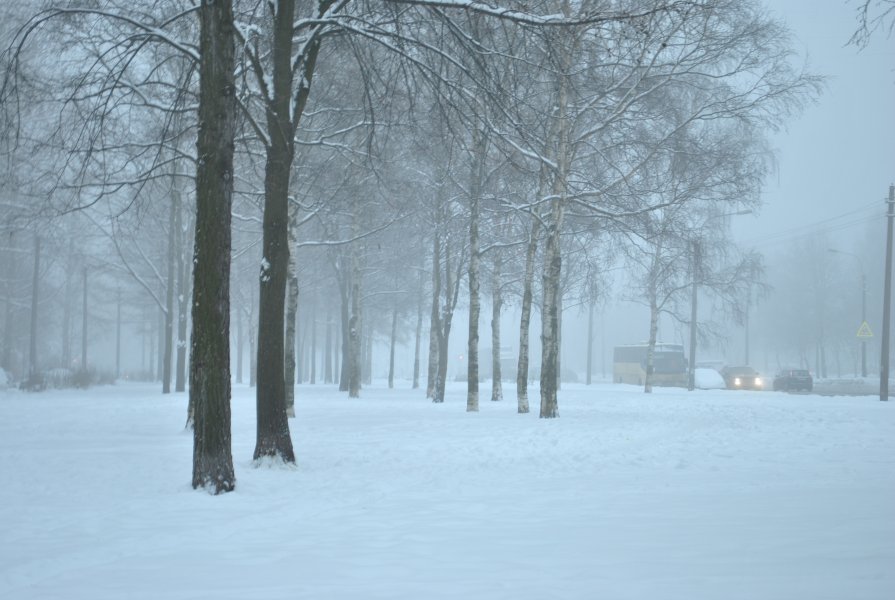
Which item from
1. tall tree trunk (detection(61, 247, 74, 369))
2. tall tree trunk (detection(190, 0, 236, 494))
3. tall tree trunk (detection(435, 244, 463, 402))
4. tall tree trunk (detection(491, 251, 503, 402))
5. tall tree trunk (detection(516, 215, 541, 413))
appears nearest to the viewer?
tall tree trunk (detection(190, 0, 236, 494))

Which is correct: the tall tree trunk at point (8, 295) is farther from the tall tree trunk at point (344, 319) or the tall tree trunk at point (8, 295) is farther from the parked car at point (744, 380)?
the parked car at point (744, 380)

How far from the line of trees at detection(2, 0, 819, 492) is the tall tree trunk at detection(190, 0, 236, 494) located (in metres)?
0.02

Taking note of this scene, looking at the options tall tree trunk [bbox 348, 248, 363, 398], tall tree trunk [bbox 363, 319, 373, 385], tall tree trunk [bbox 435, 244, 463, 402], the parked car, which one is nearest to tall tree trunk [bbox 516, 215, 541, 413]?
tall tree trunk [bbox 435, 244, 463, 402]

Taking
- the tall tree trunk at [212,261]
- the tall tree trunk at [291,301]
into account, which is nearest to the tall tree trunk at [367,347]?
the tall tree trunk at [291,301]

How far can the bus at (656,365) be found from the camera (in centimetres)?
5681

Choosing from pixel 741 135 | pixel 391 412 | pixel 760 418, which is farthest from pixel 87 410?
pixel 741 135

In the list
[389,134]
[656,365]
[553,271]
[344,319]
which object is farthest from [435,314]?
[656,365]

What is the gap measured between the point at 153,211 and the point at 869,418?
79.6ft

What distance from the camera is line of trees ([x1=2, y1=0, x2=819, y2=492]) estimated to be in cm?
842

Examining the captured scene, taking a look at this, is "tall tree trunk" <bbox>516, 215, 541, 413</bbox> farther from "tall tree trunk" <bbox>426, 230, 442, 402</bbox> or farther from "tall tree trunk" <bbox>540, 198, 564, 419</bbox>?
"tall tree trunk" <bbox>426, 230, 442, 402</bbox>

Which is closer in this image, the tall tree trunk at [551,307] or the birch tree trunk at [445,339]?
the tall tree trunk at [551,307]

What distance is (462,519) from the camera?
6992 mm

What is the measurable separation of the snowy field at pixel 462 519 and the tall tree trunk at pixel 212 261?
0.54m

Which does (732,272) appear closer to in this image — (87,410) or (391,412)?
(391,412)
